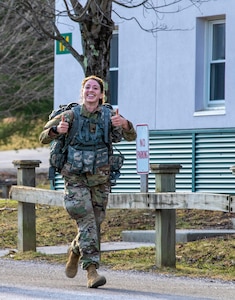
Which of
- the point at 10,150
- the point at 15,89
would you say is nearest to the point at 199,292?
the point at 15,89

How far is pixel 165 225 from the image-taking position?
1146 centimetres

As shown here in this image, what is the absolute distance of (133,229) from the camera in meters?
15.7

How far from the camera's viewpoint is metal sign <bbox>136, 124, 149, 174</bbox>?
16.1 m

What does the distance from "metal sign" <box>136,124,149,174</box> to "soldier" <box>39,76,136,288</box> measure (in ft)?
19.8

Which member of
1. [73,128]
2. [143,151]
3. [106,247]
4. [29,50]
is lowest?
[106,247]

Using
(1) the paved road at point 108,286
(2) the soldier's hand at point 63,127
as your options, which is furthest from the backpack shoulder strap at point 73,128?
(1) the paved road at point 108,286

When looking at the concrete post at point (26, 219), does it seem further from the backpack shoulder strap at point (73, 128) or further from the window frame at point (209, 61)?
the window frame at point (209, 61)

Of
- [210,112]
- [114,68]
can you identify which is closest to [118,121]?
[210,112]

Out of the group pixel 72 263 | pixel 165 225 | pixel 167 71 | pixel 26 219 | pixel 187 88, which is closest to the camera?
pixel 72 263

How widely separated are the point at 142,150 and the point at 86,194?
6.40 meters

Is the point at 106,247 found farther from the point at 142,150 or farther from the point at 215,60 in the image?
the point at 215,60

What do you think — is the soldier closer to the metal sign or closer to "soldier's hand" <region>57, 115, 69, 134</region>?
"soldier's hand" <region>57, 115, 69, 134</region>

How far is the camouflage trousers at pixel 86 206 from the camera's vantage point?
9930mm

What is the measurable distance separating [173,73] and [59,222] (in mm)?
4353
